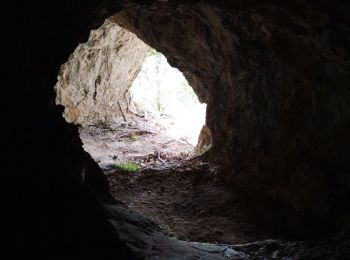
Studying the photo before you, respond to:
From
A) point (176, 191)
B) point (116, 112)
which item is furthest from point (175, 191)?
point (116, 112)

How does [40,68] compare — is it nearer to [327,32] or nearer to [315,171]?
[327,32]

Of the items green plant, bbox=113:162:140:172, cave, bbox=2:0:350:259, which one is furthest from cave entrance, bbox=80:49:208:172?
cave, bbox=2:0:350:259

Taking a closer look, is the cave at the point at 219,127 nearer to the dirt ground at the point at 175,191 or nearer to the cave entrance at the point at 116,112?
the dirt ground at the point at 175,191

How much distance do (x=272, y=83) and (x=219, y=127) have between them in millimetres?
2467

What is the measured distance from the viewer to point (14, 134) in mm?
3412

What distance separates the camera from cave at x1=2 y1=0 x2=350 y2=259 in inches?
135

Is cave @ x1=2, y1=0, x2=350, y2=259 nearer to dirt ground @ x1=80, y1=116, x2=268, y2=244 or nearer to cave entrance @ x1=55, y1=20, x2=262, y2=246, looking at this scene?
dirt ground @ x1=80, y1=116, x2=268, y2=244

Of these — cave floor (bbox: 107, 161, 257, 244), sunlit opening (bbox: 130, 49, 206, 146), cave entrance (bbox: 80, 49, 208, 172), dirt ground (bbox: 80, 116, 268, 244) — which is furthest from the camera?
sunlit opening (bbox: 130, 49, 206, 146)

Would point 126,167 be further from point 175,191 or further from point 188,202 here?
point 188,202

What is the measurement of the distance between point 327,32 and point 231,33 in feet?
8.14

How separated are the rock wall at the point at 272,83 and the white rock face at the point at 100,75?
405 cm

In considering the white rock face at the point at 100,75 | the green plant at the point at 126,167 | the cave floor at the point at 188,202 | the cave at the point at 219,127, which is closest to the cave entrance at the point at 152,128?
the green plant at the point at 126,167

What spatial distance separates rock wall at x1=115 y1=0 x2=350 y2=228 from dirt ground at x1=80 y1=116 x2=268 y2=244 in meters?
0.59

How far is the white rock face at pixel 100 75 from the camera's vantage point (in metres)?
12.8
